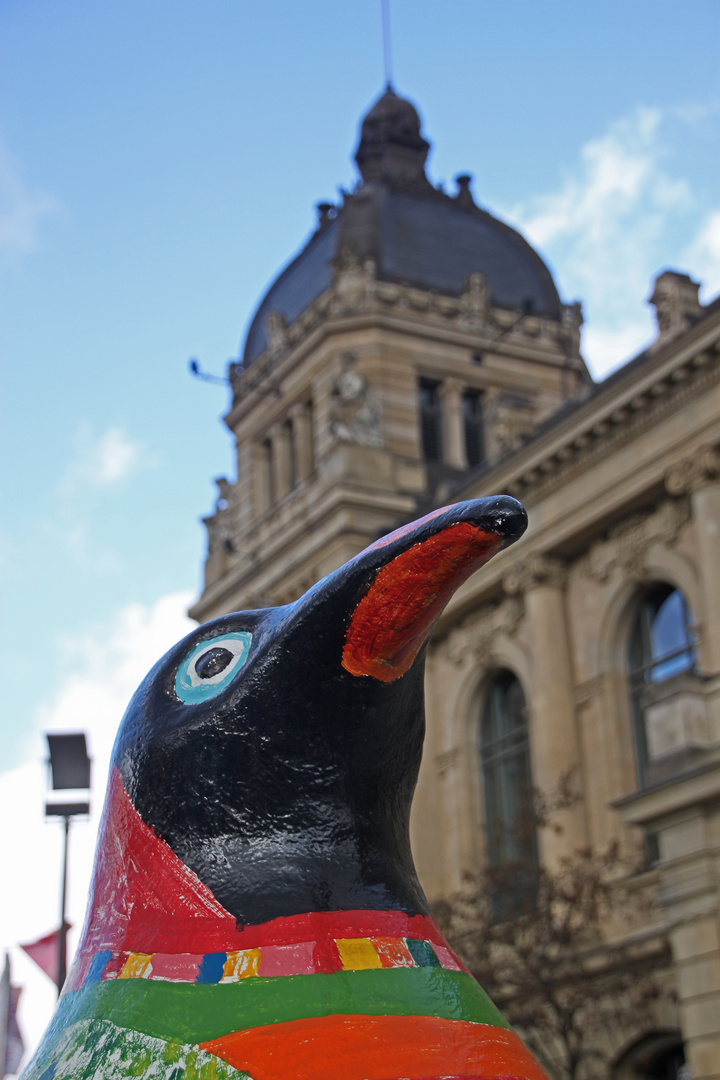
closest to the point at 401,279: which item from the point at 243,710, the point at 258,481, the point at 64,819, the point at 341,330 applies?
the point at 341,330

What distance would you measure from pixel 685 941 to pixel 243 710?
15.9 meters

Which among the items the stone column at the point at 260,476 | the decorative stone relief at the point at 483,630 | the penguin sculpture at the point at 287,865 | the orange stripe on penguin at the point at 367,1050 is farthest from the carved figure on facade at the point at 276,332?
the orange stripe on penguin at the point at 367,1050

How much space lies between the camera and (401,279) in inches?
1570

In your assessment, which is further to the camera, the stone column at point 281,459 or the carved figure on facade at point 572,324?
the carved figure on facade at point 572,324

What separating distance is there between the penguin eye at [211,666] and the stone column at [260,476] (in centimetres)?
3526

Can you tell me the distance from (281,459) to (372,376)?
3776 millimetres

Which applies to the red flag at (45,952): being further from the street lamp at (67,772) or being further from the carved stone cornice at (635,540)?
the carved stone cornice at (635,540)

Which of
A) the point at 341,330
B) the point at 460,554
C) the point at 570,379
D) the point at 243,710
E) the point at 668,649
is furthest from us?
the point at 570,379

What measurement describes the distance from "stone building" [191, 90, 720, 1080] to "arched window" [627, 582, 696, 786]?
50mm

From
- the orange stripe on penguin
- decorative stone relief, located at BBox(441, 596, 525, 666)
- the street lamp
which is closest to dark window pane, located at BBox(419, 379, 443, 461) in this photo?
decorative stone relief, located at BBox(441, 596, 525, 666)

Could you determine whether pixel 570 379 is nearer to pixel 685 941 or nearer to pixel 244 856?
pixel 685 941

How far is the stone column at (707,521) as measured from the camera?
21766 mm

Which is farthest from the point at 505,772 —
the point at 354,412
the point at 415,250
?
the point at 415,250

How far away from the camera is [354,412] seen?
34.7 m
